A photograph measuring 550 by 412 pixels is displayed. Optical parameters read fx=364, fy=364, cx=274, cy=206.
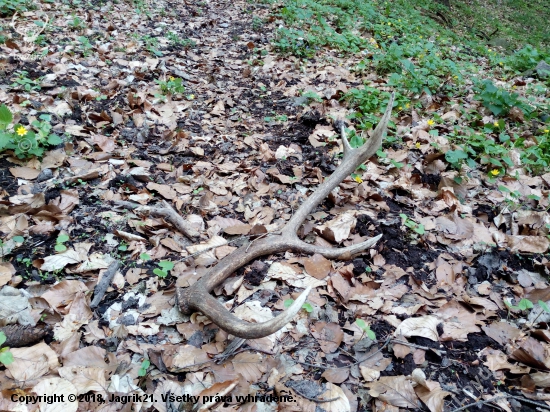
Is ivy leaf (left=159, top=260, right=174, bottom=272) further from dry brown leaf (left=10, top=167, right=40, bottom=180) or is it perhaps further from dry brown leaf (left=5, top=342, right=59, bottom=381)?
dry brown leaf (left=10, top=167, right=40, bottom=180)

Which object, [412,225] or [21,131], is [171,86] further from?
[412,225]

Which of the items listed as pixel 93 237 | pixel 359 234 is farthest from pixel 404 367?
pixel 93 237

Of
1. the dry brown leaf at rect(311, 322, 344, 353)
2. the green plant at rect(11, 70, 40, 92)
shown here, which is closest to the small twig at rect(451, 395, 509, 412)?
the dry brown leaf at rect(311, 322, 344, 353)

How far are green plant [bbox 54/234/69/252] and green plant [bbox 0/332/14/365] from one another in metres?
0.79

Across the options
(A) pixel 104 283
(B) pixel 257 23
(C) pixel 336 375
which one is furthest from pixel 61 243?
(B) pixel 257 23

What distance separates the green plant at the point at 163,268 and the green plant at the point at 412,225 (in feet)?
6.36

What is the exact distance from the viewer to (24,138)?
3.38 metres

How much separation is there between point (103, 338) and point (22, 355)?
41 cm

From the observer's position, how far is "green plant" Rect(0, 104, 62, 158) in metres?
3.24

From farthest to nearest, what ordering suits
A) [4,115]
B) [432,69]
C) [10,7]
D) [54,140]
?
1. [10,7]
2. [432,69]
3. [54,140]
4. [4,115]

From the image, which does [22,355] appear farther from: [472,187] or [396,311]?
[472,187]

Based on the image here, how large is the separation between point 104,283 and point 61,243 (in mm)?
542

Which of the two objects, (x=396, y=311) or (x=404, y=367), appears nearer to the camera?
(x=404, y=367)

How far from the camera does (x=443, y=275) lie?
8.90 ft
